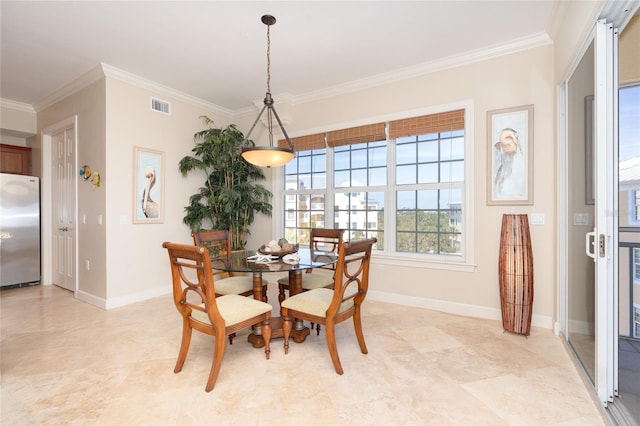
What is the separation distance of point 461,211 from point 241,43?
2.85 meters

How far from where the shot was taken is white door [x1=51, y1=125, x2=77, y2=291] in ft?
13.2

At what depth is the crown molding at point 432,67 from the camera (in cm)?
285

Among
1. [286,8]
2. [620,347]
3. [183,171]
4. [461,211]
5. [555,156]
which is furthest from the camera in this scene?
[183,171]

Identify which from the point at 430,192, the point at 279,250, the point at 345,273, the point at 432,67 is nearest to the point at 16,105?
the point at 279,250

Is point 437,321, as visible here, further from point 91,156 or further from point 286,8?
point 91,156

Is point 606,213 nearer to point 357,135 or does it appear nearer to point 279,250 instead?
point 279,250

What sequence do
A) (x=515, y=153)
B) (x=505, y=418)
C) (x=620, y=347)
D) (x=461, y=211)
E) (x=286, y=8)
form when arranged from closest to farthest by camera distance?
(x=505, y=418), (x=620, y=347), (x=286, y=8), (x=515, y=153), (x=461, y=211)

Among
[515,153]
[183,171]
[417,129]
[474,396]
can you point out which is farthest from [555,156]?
[183,171]

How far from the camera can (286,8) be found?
2441mm

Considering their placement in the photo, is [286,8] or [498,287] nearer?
[286,8]

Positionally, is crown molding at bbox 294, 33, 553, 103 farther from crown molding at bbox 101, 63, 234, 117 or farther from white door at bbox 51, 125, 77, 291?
white door at bbox 51, 125, 77, 291

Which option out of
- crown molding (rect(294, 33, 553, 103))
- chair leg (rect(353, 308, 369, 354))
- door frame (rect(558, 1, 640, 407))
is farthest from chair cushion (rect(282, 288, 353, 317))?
crown molding (rect(294, 33, 553, 103))

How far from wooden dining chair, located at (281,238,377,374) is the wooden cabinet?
17.0ft

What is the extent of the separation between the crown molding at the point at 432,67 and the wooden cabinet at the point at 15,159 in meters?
4.36
